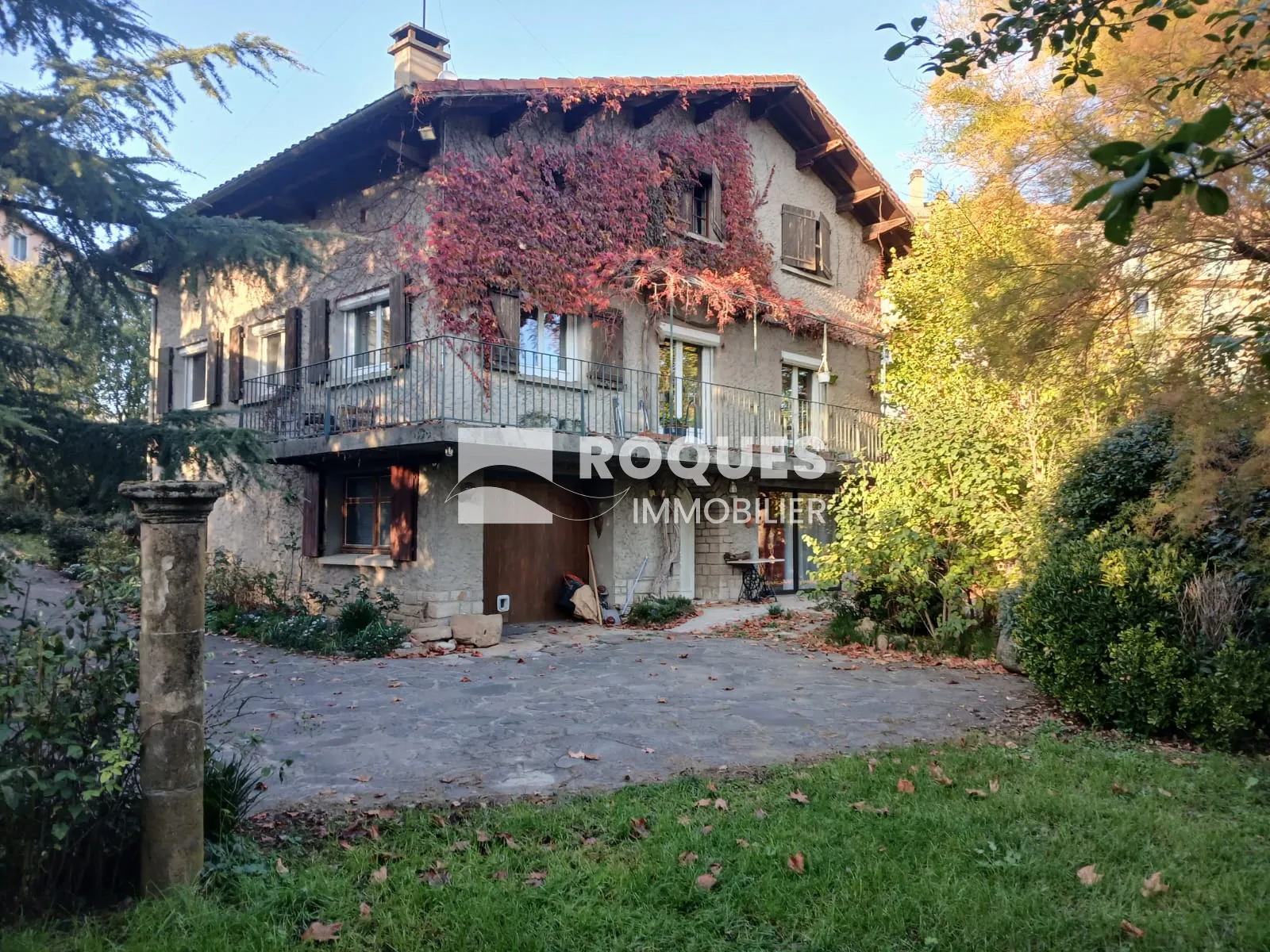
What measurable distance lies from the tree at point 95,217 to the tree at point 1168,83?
6138 millimetres

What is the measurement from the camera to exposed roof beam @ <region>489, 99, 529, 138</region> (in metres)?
10.7

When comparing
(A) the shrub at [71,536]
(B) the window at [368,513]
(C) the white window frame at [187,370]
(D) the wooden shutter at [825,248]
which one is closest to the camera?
(B) the window at [368,513]

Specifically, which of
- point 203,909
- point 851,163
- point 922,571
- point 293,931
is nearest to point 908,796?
point 293,931

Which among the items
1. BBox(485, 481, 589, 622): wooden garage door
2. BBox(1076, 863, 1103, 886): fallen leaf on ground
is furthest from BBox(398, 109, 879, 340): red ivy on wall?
BBox(1076, 863, 1103, 886): fallen leaf on ground

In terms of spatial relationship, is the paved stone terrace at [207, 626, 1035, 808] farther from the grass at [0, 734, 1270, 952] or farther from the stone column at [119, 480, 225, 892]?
the grass at [0, 734, 1270, 952]

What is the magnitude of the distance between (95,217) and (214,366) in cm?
722

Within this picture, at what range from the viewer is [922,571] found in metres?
9.09

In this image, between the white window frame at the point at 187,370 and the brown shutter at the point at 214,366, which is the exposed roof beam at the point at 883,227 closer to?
the brown shutter at the point at 214,366

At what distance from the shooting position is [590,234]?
11352 millimetres

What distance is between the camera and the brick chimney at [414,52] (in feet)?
37.9

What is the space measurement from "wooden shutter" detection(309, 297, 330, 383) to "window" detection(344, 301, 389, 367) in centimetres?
25

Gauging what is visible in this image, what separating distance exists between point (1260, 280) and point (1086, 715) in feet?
10.4

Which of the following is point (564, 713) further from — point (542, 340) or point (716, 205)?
→ point (716, 205)

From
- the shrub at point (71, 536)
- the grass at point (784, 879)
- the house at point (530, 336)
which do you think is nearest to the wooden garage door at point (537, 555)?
the house at point (530, 336)
